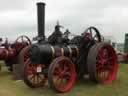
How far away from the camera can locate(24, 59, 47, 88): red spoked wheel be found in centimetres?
742

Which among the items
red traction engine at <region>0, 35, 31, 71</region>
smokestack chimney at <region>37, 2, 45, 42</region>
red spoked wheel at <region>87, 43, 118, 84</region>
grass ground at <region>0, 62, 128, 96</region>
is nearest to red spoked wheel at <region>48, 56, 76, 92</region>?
grass ground at <region>0, 62, 128, 96</region>

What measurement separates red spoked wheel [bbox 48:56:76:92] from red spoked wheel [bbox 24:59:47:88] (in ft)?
1.98

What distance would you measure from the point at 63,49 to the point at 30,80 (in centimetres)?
130

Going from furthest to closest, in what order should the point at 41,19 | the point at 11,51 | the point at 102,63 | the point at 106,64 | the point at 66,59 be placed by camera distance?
the point at 11,51 → the point at 106,64 → the point at 102,63 → the point at 41,19 → the point at 66,59

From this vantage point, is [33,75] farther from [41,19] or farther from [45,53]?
[41,19]

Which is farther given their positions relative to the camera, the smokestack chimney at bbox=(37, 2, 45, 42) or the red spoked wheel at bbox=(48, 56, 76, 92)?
the smokestack chimney at bbox=(37, 2, 45, 42)

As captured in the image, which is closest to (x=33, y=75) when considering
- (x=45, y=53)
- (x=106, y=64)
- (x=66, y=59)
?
(x=45, y=53)

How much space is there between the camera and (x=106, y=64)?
26.5 feet

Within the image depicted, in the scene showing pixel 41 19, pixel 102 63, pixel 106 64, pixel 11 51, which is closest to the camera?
pixel 41 19

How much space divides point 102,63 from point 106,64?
364 mm

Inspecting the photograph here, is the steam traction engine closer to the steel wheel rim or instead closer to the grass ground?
the steel wheel rim

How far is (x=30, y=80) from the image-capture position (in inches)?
300

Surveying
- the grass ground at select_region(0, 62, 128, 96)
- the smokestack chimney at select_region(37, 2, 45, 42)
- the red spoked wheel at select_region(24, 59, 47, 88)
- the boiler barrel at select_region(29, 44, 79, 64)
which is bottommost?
the grass ground at select_region(0, 62, 128, 96)

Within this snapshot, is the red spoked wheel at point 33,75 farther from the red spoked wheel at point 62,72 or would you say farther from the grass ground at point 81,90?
the red spoked wheel at point 62,72
